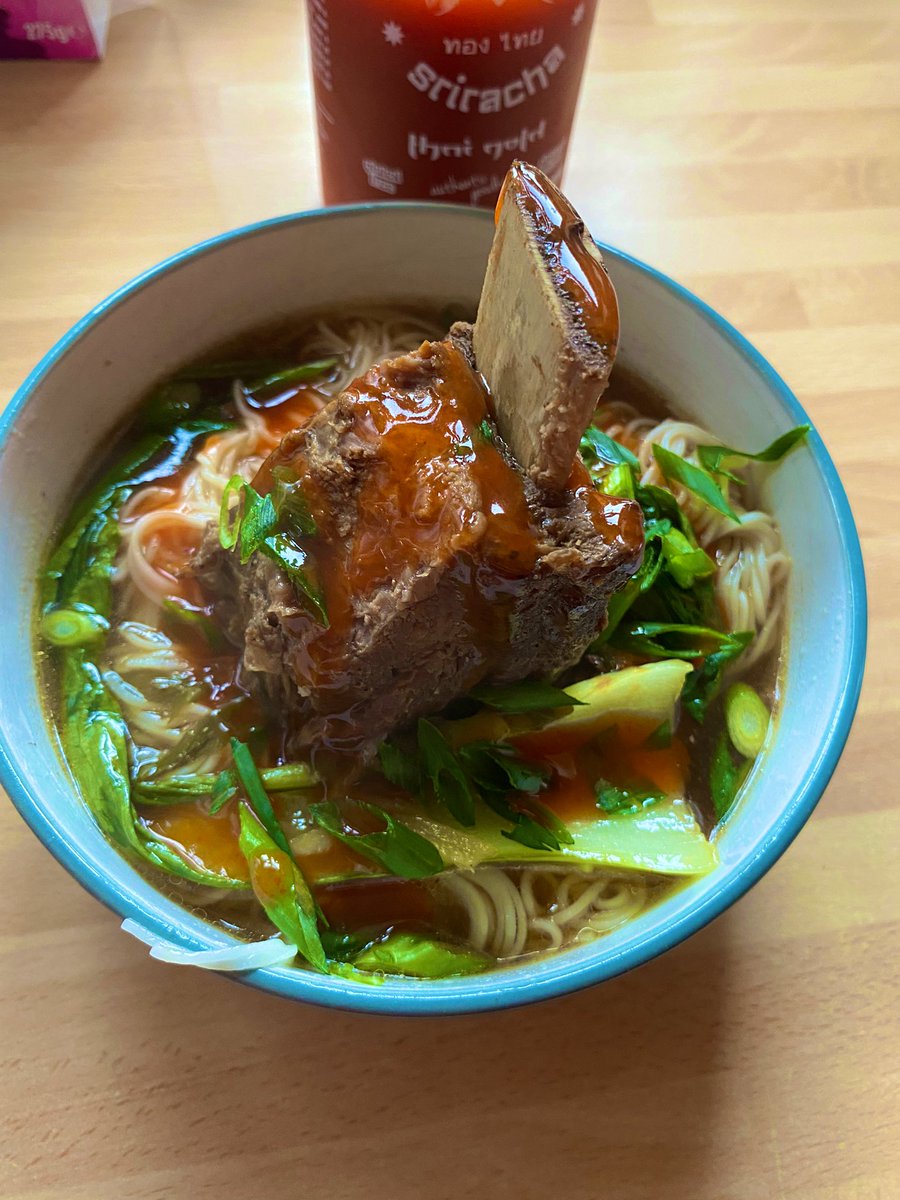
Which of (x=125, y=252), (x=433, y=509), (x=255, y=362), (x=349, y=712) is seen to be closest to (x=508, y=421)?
(x=433, y=509)

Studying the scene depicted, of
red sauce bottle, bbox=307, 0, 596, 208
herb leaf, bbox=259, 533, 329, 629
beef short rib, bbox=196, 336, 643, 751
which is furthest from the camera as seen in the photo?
red sauce bottle, bbox=307, 0, 596, 208

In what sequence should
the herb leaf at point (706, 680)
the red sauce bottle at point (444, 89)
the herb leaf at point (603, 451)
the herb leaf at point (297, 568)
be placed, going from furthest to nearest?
the herb leaf at point (603, 451) < the herb leaf at point (706, 680) < the red sauce bottle at point (444, 89) < the herb leaf at point (297, 568)

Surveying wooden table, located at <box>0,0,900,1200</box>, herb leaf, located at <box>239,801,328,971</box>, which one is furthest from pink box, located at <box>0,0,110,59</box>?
herb leaf, located at <box>239,801,328,971</box>

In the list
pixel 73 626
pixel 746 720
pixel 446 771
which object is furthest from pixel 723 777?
pixel 73 626

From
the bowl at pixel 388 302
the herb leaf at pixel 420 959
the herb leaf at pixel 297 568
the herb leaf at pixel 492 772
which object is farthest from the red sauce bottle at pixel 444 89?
the herb leaf at pixel 420 959

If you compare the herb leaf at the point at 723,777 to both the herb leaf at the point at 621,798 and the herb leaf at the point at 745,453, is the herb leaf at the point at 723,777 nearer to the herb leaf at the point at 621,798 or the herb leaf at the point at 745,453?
the herb leaf at the point at 621,798

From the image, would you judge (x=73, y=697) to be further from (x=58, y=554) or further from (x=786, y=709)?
(x=786, y=709)

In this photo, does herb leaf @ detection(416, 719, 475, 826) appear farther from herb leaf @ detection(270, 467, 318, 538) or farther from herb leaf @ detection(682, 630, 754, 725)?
herb leaf @ detection(682, 630, 754, 725)
